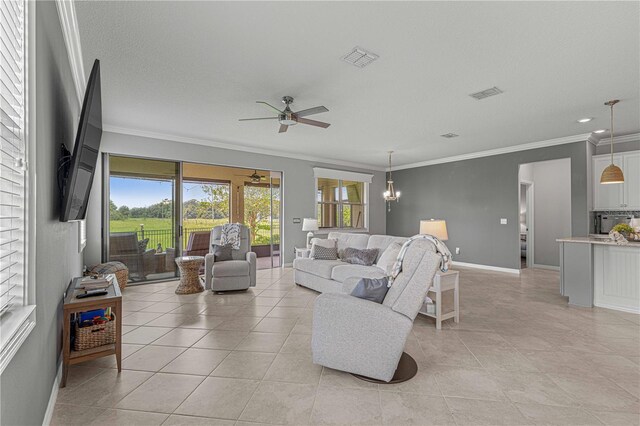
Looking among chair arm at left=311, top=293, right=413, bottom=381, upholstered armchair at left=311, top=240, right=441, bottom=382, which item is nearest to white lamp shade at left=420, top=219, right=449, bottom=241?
upholstered armchair at left=311, top=240, right=441, bottom=382

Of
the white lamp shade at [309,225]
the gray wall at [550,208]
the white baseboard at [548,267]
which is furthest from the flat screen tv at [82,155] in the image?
the white baseboard at [548,267]

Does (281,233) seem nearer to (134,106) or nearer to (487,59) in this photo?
(134,106)

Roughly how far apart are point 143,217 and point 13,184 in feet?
14.5

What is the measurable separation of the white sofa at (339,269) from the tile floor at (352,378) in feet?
2.49

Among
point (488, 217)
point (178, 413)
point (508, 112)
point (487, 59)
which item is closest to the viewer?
point (178, 413)

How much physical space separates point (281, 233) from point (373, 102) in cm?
391

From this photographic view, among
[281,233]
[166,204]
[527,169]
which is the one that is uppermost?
[527,169]

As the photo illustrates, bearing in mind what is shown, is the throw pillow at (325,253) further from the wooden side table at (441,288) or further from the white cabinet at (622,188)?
the white cabinet at (622,188)

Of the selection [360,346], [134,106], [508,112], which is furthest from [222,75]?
[508,112]

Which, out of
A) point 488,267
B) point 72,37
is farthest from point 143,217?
point 488,267

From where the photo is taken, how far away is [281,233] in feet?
22.5

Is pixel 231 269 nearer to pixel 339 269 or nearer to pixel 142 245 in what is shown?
pixel 339 269

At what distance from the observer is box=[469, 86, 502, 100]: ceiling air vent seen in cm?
351

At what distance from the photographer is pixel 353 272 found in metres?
4.07
